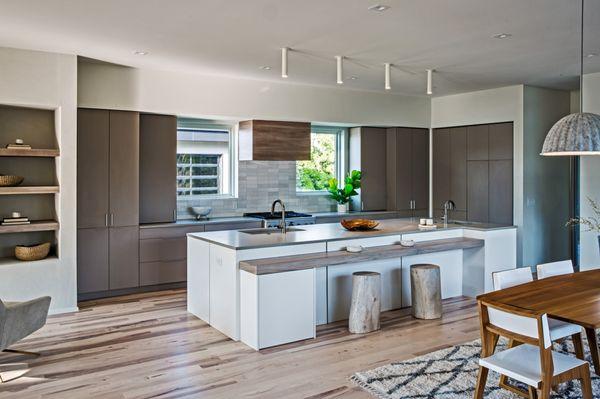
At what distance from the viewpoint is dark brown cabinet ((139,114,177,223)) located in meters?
6.35

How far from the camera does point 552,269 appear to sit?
3924mm

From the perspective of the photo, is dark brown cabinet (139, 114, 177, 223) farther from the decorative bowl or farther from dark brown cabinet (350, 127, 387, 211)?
dark brown cabinet (350, 127, 387, 211)

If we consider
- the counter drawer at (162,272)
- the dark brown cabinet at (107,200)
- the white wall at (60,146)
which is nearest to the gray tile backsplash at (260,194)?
the counter drawer at (162,272)

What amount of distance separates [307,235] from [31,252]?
9.18 feet

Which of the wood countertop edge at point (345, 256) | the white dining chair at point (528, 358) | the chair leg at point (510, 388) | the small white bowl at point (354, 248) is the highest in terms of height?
the small white bowl at point (354, 248)

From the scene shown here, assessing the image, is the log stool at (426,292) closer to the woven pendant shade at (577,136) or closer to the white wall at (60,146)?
the woven pendant shade at (577,136)

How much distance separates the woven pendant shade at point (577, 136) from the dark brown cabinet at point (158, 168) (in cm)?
454

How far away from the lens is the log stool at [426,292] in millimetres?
5078

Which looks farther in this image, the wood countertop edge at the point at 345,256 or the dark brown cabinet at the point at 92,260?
the dark brown cabinet at the point at 92,260

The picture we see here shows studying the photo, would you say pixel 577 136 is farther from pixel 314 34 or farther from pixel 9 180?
pixel 9 180

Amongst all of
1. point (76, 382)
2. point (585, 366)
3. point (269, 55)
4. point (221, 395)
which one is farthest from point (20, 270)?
point (585, 366)

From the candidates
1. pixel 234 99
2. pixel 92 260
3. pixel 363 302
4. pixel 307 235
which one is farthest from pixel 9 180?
pixel 363 302

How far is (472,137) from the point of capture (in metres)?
8.02

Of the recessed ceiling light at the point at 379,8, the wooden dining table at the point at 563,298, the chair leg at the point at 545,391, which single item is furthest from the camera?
the recessed ceiling light at the point at 379,8
